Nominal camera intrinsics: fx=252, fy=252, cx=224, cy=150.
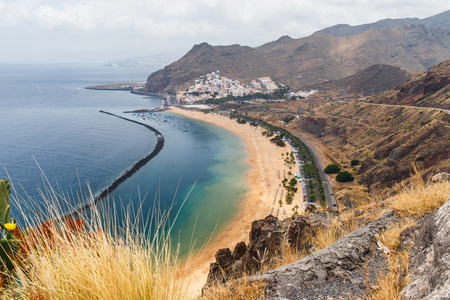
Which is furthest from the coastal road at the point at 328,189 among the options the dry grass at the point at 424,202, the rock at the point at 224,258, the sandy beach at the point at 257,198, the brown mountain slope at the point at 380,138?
the dry grass at the point at 424,202

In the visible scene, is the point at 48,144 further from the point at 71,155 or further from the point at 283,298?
the point at 283,298

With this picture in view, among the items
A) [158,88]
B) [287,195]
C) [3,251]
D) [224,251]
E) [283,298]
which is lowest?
[287,195]

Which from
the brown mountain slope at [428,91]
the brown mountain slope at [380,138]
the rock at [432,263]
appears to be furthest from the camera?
the brown mountain slope at [428,91]

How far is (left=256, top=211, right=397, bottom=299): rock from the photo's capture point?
306 cm

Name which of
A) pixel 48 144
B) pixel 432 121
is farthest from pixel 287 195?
pixel 48 144

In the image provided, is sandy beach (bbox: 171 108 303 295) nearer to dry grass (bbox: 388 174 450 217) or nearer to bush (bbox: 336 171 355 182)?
bush (bbox: 336 171 355 182)

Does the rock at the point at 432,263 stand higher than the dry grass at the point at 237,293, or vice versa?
the rock at the point at 432,263

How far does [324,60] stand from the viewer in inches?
5059

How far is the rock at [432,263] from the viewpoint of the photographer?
5.61 feet

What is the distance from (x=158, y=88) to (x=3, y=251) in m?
126

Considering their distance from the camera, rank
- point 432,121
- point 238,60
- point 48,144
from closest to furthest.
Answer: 1. point 432,121
2. point 48,144
3. point 238,60

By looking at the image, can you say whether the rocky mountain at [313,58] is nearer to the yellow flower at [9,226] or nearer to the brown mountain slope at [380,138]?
the brown mountain slope at [380,138]

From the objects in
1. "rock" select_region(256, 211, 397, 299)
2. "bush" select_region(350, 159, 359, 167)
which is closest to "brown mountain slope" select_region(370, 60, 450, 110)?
"bush" select_region(350, 159, 359, 167)

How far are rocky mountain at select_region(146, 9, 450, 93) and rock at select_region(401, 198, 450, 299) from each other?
117 m
